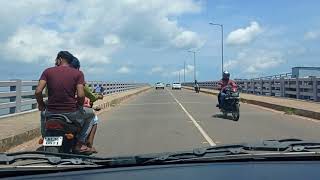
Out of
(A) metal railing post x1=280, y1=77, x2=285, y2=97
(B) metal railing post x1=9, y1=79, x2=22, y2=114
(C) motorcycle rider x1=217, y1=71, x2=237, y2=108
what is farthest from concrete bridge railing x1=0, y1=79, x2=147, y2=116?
(A) metal railing post x1=280, y1=77, x2=285, y2=97

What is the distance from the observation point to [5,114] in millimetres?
19078

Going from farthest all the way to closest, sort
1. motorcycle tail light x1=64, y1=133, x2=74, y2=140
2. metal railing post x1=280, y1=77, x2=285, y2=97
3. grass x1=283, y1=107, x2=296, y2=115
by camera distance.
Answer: metal railing post x1=280, y1=77, x2=285, y2=97 → grass x1=283, y1=107, x2=296, y2=115 → motorcycle tail light x1=64, y1=133, x2=74, y2=140

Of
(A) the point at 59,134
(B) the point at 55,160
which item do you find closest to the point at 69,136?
(A) the point at 59,134

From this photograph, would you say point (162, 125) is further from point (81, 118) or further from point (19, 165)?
point (19, 165)

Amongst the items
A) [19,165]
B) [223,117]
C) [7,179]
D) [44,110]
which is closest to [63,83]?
[44,110]

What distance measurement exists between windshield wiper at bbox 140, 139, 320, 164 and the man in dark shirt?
14.1 ft

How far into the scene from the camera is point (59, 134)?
9.11 meters

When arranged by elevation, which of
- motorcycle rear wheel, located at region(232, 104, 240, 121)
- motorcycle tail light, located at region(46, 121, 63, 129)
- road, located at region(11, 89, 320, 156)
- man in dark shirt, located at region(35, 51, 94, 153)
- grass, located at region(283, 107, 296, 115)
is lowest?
road, located at region(11, 89, 320, 156)

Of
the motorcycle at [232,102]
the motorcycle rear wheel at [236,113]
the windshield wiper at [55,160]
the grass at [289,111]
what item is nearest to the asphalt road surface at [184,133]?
the motorcycle rear wheel at [236,113]

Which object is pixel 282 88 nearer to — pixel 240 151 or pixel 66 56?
pixel 66 56

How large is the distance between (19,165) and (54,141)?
4270 mm

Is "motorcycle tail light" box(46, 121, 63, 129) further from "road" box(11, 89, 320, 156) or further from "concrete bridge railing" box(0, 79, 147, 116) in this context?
"concrete bridge railing" box(0, 79, 147, 116)

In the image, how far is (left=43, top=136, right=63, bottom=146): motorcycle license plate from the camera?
8.95m

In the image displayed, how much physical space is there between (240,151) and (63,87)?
15.6ft
